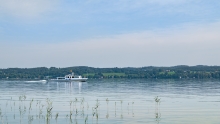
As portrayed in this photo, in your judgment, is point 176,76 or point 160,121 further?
point 176,76

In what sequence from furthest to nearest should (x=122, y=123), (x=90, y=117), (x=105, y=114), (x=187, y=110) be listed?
(x=187, y=110) < (x=105, y=114) < (x=90, y=117) < (x=122, y=123)

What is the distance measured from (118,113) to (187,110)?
27.3 ft

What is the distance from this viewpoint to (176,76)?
Answer: 17912 centimetres

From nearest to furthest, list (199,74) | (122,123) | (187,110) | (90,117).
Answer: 1. (122,123)
2. (90,117)
3. (187,110)
4. (199,74)

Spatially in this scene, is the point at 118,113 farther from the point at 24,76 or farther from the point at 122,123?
the point at 24,76

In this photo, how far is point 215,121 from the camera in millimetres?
31953

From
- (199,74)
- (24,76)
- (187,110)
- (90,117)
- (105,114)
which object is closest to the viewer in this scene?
(90,117)

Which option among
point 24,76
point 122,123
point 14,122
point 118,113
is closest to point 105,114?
point 118,113

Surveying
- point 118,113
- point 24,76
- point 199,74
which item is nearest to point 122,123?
point 118,113

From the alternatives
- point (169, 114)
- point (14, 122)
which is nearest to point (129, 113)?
point (169, 114)

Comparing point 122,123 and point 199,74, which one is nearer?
point 122,123

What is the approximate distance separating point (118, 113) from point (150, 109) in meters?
5.41

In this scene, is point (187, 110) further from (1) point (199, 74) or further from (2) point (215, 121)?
(1) point (199, 74)

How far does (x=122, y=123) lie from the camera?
1202 inches
